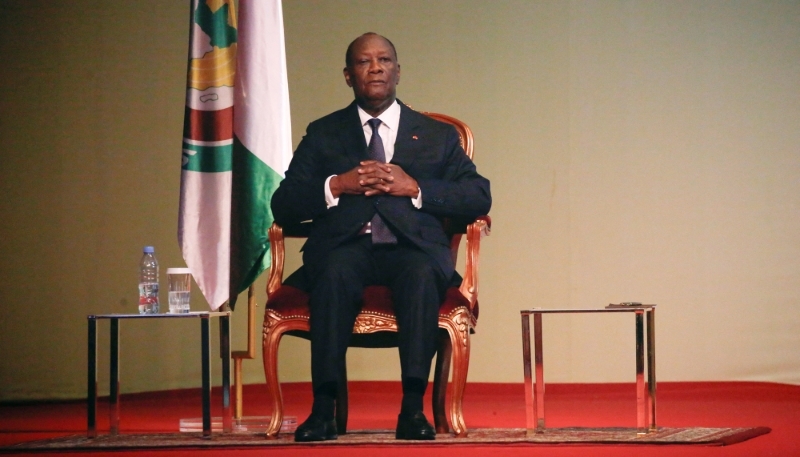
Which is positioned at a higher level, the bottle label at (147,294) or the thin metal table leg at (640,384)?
the bottle label at (147,294)

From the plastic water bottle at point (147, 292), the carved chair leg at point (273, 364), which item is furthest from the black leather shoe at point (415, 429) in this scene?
the plastic water bottle at point (147, 292)

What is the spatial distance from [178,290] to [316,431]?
0.87 m

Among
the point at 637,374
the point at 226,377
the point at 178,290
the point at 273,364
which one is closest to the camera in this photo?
the point at 637,374

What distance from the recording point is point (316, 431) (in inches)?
106

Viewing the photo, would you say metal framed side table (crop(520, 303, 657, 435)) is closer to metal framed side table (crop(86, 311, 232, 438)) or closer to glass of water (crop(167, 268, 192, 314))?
metal framed side table (crop(86, 311, 232, 438))

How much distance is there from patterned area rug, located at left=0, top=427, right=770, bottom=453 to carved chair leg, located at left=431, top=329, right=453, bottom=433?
0.11m

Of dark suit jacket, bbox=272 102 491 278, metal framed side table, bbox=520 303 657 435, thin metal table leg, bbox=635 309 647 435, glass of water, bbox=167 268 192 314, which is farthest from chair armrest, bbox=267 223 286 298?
thin metal table leg, bbox=635 309 647 435

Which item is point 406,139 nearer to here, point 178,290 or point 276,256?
point 276,256

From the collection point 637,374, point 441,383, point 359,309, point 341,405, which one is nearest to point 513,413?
point 441,383

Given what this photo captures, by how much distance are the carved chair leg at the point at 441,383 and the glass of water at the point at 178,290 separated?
2.68 ft

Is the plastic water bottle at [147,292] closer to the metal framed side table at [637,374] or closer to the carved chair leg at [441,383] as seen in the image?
the carved chair leg at [441,383]

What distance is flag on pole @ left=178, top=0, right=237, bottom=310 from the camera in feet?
11.8

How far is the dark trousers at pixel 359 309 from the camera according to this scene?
2.75 meters

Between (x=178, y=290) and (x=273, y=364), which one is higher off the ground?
(x=178, y=290)
